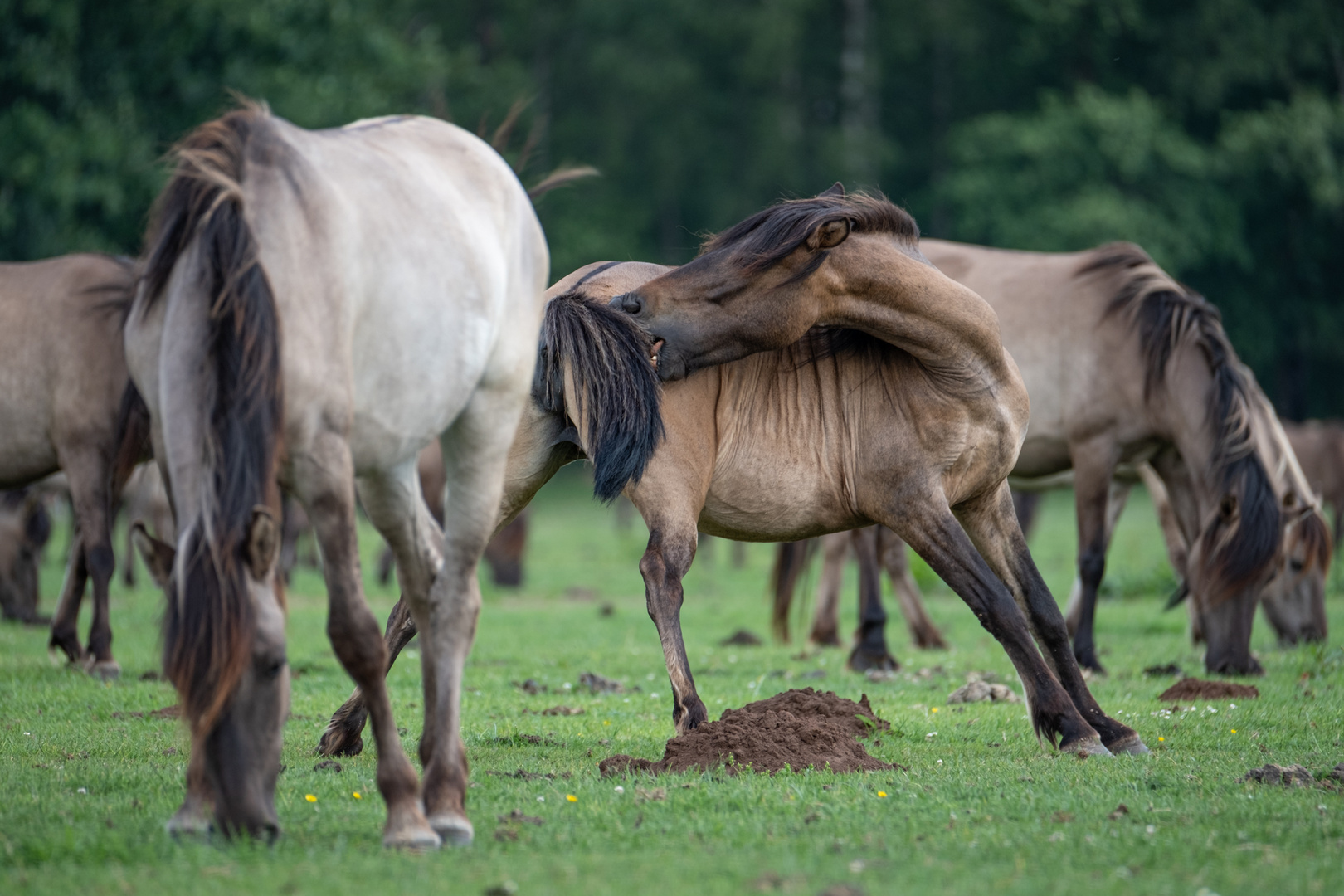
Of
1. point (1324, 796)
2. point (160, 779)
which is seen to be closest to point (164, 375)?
point (160, 779)

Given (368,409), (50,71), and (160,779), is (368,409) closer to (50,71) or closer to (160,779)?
(160,779)

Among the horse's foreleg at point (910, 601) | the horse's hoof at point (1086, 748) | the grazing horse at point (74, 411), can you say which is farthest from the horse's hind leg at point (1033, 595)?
the grazing horse at point (74, 411)

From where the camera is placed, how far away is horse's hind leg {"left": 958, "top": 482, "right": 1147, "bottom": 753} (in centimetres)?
534

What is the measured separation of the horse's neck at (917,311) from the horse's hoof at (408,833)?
275 centimetres

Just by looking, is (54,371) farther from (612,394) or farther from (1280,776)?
(1280,776)

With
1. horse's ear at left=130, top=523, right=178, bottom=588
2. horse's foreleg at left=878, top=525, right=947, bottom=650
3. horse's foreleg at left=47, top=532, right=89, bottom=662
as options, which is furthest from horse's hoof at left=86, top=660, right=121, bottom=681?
horse's foreleg at left=878, top=525, right=947, bottom=650

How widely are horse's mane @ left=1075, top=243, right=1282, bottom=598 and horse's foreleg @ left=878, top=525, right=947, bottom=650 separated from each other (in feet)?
8.05

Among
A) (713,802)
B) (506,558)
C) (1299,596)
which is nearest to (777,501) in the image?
(713,802)

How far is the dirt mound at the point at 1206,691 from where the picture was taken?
6895mm

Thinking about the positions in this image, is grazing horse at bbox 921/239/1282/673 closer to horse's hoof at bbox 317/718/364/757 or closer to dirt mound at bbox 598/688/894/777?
dirt mound at bbox 598/688/894/777

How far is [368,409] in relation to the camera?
3.57 m

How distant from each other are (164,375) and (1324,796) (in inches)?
154

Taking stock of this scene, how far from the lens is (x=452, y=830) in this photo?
3.62m

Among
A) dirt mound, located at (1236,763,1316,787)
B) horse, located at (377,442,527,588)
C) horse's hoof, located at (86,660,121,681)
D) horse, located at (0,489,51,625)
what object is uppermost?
dirt mound, located at (1236,763,1316,787)
